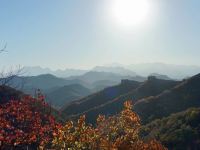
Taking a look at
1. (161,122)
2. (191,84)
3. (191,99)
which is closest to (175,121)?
(161,122)

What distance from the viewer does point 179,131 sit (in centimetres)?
9544

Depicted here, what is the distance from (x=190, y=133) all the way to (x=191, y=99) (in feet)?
151

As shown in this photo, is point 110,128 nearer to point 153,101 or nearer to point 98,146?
point 98,146

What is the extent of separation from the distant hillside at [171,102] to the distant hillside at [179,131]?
84.0 feet

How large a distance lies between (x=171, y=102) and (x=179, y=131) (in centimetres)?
5019

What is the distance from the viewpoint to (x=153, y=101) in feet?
486

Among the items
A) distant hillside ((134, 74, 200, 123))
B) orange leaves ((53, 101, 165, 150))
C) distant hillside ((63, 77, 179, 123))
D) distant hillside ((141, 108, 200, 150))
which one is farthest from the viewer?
distant hillside ((63, 77, 179, 123))

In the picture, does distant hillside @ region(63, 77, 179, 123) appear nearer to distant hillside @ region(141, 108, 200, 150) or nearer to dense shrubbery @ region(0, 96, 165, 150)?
distant hillside @ region(141, 108, 200, 150)

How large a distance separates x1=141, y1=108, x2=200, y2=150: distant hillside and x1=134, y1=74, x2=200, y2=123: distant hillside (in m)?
25.6

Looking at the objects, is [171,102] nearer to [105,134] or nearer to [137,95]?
[137,95]

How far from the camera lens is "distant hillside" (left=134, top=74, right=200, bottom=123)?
136625 mm

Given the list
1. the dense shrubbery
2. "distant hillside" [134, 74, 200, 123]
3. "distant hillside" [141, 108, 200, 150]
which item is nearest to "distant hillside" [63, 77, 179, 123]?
"distant hillside" [134, 74, 200, 123]

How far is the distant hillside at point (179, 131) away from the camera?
90562 millimetres

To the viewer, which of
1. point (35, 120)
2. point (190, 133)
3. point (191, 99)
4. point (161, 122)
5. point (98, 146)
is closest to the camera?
point (98, 146)
